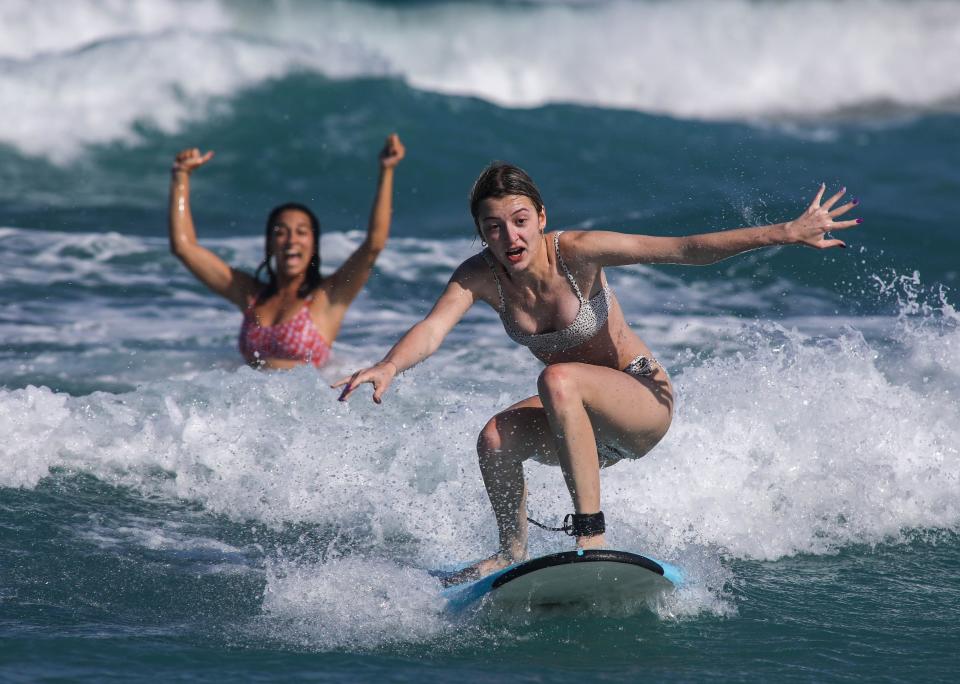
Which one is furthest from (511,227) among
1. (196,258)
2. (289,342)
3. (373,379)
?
(196,258)

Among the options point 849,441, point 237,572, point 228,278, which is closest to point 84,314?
point 228,278

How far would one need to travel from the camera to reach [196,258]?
8.15 metres

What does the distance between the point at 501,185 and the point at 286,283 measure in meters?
3.61

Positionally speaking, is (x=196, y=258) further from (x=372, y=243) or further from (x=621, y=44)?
(x=621, y=44)

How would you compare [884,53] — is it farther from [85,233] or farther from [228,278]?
[228,278]

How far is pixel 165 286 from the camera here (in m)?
11.1

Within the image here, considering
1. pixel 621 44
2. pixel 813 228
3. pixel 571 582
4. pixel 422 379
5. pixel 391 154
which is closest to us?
pixel 813 228

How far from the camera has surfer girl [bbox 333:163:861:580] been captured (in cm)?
458

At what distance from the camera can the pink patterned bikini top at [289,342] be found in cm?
792

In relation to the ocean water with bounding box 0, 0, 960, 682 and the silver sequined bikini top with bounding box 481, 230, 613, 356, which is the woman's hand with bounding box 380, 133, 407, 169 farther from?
the silver sequined bikini top with bounding box 481, 230, 613, 356

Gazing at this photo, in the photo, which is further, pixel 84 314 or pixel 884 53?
pixel 884 53

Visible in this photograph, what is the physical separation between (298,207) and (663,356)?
2.70 metres

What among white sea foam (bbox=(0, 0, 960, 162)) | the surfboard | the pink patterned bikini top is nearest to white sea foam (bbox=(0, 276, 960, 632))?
the pink patterned bikini top

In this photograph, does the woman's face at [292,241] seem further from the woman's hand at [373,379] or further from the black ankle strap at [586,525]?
the black ankle strap at [586,525]
